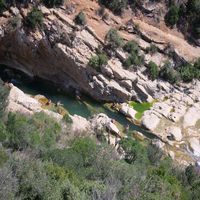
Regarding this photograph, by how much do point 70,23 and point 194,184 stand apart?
30.5 meters

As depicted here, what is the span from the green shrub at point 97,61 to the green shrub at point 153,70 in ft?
21.4

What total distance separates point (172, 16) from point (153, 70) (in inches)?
385

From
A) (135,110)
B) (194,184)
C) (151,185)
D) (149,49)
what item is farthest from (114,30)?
(151,185)

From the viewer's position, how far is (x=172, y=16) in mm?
77750

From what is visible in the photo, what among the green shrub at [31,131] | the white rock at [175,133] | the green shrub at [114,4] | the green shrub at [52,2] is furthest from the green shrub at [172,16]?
the green shrub at [31,131]

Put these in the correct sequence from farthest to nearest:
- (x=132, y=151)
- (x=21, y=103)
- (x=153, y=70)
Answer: (x=153, y=70), (x=21, y=103), (x=132, y=151)

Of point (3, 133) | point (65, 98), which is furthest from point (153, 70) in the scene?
point (3, 133)

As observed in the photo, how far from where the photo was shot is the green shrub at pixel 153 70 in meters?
72.7

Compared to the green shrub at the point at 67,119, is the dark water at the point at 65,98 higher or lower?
lower

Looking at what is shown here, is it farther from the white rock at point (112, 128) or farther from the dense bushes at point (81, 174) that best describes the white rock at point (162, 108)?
the dense bushes at point (81, 174)

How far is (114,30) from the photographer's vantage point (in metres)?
72.4

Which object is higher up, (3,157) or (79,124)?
(3,157)

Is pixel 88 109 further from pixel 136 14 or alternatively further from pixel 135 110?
pixel 136 14

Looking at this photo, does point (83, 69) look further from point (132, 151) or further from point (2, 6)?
point (132, 151)
